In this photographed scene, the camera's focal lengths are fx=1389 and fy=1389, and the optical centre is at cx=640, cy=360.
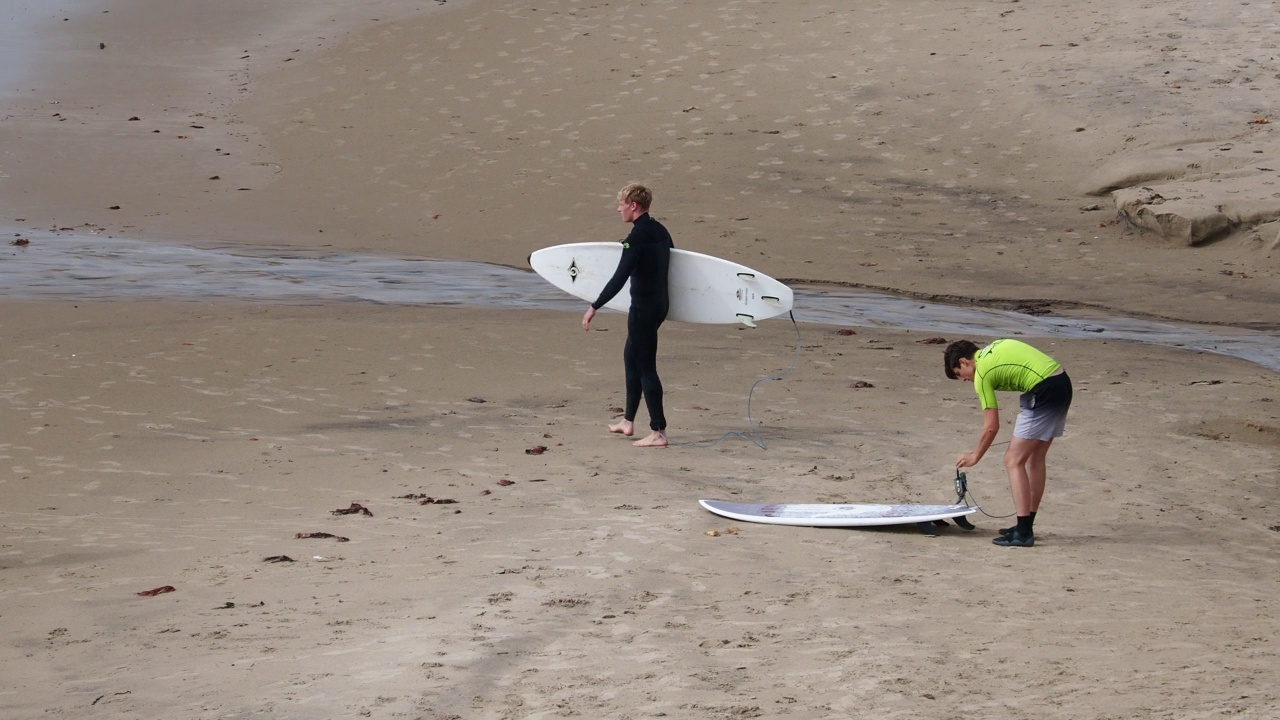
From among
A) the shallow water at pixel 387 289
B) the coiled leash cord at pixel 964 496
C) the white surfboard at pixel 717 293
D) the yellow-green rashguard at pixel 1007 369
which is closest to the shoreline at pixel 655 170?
the shallow water at pixel 387 289

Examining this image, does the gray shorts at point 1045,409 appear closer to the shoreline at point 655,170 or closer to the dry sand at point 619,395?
the dry sand at point 619,395

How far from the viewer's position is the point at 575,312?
12570 millimetres

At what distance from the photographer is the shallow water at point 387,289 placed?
12.2 metres

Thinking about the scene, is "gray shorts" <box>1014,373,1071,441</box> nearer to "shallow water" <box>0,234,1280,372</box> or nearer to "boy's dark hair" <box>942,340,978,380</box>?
"boy's dark hair" <box>942,340,978,380</box>

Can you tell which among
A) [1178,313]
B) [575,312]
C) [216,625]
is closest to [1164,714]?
[216,625]

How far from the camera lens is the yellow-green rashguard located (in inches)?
251

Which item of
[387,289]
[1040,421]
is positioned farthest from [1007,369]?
[387,289]

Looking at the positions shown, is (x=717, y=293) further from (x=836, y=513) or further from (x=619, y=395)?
(x=836, y=513)

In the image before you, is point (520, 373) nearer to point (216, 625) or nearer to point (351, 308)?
point (351, 308)

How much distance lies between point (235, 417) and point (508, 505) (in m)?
2.63

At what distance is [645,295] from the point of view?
8.25m

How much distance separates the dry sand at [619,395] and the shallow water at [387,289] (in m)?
0.59

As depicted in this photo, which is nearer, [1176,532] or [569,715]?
[569,715]

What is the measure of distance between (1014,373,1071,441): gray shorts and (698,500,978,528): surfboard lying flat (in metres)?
0.54
